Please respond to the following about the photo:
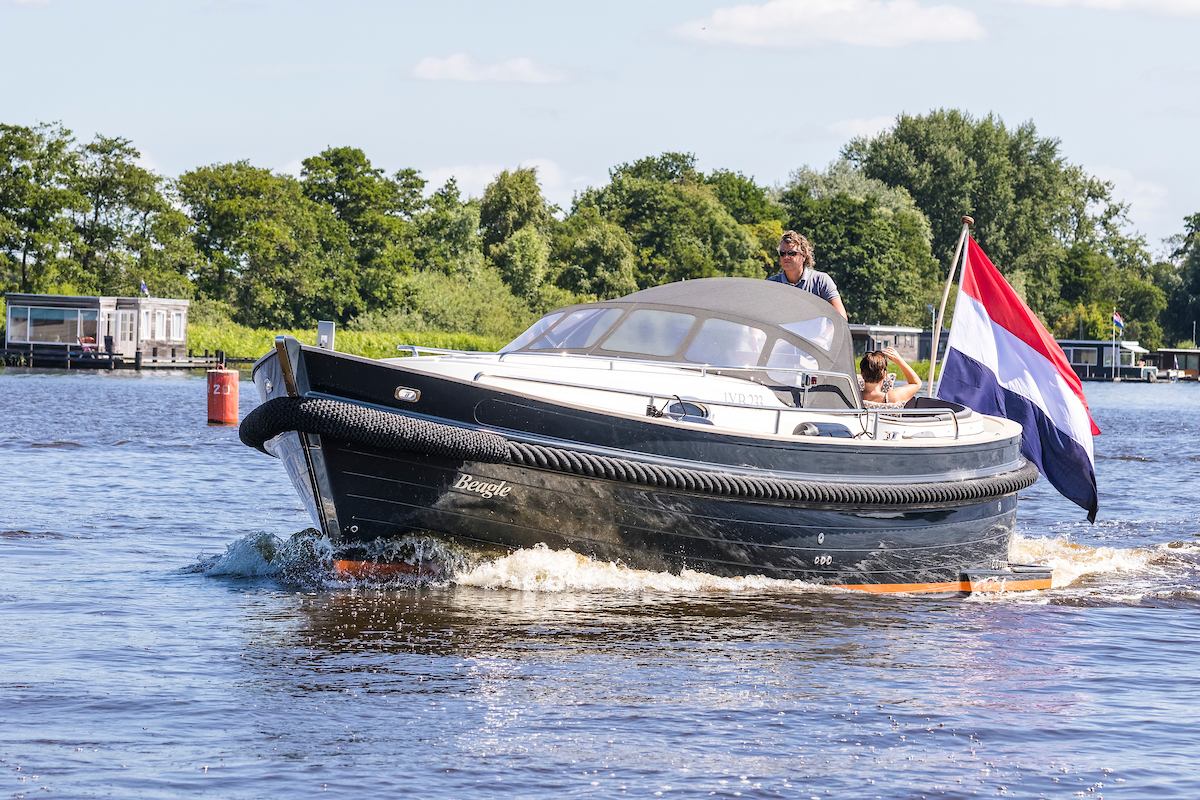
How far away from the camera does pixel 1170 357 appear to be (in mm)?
97625

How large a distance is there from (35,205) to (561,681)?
6202 centimetres

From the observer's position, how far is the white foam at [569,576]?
8891mm

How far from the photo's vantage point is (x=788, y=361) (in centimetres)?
974

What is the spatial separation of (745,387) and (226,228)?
63005mm

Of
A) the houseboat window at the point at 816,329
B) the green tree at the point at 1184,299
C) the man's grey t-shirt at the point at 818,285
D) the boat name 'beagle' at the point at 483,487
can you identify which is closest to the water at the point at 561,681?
the boat name 'beagle' at the point at 483,487

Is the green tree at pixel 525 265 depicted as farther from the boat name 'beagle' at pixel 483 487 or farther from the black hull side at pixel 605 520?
the boat name 'beagle' at pixel 483 487

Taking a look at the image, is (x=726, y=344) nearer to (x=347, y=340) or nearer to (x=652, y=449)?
Result: (x=652, y=449)

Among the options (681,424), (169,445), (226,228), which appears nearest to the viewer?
(681,424)

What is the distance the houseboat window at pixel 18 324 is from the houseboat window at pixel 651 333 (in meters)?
53.2

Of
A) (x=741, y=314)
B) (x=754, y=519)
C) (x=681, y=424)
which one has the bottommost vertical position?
(x=754, y=519)

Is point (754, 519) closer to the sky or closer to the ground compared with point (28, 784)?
closer to the sky

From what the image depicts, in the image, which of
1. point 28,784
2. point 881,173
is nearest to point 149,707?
point 28,784

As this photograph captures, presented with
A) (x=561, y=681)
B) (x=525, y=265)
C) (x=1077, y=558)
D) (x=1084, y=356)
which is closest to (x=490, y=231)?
(x=525, y=265)

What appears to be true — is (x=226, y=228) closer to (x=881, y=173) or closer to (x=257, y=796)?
(x=881, y=173)
